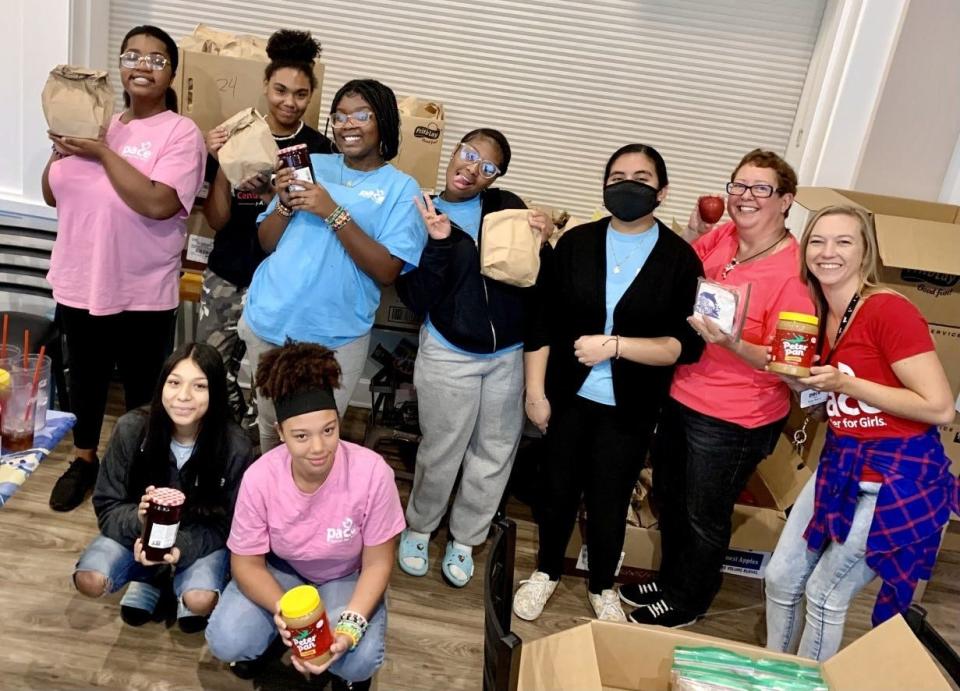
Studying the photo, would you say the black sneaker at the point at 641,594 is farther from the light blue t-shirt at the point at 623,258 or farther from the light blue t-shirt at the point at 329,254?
the light blue t-shirt at the point at 329,254

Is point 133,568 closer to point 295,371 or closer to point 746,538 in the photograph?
point 295,371

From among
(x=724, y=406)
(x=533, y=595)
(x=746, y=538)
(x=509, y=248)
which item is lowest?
(x=533, y=595)

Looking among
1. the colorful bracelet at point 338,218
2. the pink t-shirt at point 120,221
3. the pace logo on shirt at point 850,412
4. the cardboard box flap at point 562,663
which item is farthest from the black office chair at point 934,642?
the pink t-shirt at point 120,221

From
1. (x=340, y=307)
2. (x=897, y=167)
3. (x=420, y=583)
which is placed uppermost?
(x=897, y=167)

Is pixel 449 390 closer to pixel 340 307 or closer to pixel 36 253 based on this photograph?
pixel 340 307

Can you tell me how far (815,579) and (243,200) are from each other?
81.7 inches

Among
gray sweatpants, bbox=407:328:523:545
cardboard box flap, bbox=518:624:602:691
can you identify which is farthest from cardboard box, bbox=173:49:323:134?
cardboard box flap, bbox=518:624:602:691

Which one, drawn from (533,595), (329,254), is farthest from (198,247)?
(533,595)

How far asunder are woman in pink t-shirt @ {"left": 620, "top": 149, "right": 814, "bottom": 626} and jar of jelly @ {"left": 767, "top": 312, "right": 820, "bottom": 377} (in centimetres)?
18

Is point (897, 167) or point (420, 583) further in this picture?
point (897, 167)

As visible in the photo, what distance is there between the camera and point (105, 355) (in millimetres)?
2654

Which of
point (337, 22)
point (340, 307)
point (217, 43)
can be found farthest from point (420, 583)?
point (337, 22)

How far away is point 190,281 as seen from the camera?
10.1ft

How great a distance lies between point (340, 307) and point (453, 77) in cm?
169
